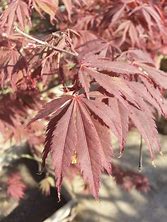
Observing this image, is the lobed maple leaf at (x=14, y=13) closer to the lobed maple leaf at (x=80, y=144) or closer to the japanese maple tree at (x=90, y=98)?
the japanese maple tree at (x=90, y=98)

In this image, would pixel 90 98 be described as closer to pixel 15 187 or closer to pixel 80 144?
pixel 80 144

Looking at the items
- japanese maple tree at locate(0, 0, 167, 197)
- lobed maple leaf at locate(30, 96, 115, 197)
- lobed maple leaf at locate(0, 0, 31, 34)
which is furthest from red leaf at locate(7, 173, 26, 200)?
lobed maple leaf at locate(30, 96, 115, 197)

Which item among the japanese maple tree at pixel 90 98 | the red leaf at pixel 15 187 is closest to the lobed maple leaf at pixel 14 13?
the japanese maple tree at pixel 90 98

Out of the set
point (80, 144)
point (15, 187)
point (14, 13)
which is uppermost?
point (14, 13)

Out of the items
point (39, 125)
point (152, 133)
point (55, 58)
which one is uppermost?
point (55, 58)

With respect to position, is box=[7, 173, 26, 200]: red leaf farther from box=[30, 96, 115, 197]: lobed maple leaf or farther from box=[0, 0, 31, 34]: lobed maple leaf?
box=[30, 96, 115, 197]: lobed maple leaf

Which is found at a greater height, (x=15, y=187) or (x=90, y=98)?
(x=90, y=98)

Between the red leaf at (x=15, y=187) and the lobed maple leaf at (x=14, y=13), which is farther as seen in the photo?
the red leaf at (x=15, y=187)

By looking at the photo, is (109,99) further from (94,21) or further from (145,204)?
(145,204)

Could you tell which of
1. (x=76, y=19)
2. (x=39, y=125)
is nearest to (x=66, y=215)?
(x=39, y=125)

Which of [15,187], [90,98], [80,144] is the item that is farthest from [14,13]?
[15,187]

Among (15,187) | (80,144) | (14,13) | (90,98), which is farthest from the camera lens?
(15,187)
